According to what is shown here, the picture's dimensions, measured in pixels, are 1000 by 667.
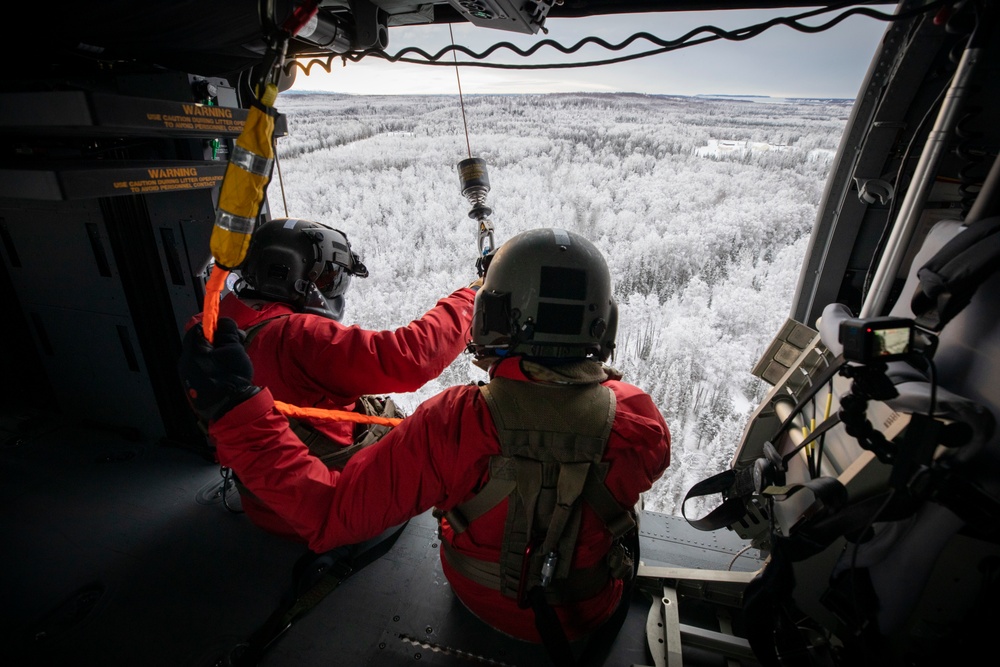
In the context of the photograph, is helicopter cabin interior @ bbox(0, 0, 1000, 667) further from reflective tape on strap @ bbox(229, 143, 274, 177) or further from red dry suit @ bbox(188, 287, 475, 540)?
red dry suit @ bbox(188, 287, 475, 540)

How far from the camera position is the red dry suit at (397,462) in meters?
1.50

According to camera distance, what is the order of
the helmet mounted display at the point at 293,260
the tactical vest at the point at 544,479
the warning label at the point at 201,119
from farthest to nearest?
the helmet mounted display at the point at 293,260 < the warning label at the point at 201,119 < the tactical vest at the point at 544,479

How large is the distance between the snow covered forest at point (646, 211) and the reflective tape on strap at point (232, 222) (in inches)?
94.7

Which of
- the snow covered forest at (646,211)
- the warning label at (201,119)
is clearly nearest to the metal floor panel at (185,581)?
the snow covered forest at (646,211)

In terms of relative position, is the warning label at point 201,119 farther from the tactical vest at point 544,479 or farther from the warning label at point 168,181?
the tactical vest at point 544,479

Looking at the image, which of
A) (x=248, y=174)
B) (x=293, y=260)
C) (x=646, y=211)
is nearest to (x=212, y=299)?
(x=248, y=174)

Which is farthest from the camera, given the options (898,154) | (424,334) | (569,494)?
(424,334)

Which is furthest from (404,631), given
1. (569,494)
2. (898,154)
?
(898,154)

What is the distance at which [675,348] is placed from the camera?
3998 mm

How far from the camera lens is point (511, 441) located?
146 cm

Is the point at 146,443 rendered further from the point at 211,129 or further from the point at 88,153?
the point at 211,129

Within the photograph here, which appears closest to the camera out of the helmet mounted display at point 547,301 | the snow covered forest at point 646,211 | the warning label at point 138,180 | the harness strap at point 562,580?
the helmet mounted display at point 547,301

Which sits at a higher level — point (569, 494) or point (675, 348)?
point (569, 494)

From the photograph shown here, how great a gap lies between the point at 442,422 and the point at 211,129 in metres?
1.95
